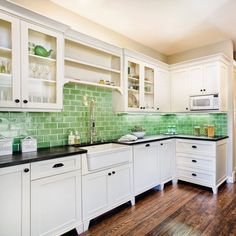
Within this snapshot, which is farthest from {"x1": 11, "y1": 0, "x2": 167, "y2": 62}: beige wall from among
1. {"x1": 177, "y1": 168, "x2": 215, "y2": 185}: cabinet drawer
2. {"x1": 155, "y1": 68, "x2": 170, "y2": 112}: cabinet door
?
{"x1": 177, "y1": 168, "x2": 215, "y2": 185}: cabinet drawer

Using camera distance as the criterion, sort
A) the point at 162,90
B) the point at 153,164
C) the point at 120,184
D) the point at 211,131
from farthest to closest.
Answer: the point at 162,90, the point at 211,131, the point at 153,164, the point at 120,184

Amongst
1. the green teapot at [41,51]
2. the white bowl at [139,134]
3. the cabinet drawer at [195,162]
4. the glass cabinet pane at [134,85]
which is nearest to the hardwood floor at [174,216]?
the cabinet drawer at [195,162]

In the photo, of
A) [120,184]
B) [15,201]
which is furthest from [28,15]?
[120,184]

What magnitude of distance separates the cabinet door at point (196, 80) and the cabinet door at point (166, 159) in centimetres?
112

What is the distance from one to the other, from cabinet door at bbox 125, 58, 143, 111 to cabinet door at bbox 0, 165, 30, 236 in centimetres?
199

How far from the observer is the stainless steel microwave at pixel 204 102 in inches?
133

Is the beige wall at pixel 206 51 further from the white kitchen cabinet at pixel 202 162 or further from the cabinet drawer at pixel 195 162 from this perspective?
the cabinet drawer at pixel 195 162

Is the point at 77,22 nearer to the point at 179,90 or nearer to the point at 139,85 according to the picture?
the point at 139,85

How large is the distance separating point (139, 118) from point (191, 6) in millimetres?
2038

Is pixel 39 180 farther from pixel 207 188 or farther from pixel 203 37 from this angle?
pixel 203 37

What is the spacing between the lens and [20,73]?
1.92m

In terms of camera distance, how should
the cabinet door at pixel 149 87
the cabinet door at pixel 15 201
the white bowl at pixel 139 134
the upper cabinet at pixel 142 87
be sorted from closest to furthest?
1. the cabinet door at pixel 15 201
2. the upper cabinet at pixel 142 87
3. the white bowl at pixel 139 134
4. the cabinet door at pixel 149 87

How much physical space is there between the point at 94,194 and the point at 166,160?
5.56 feet

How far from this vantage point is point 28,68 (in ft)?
6.59
